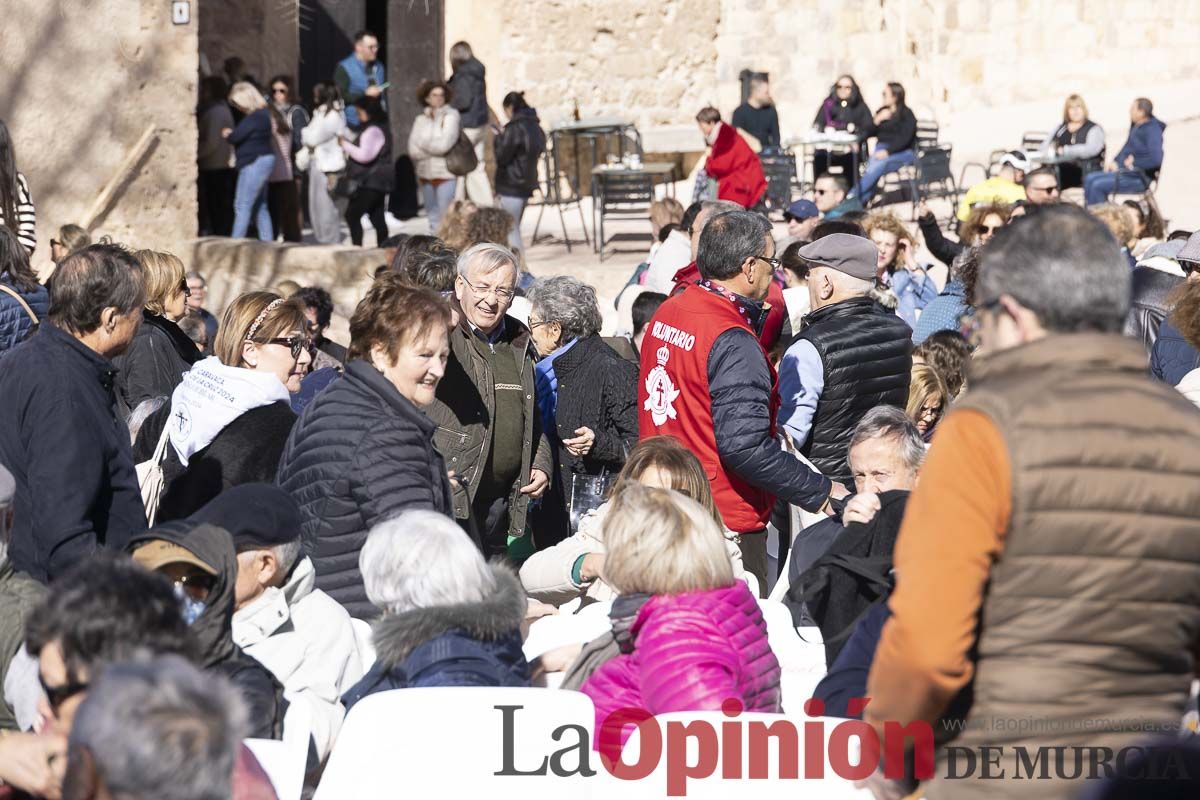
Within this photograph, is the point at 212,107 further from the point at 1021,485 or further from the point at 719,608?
the point at 1021,485

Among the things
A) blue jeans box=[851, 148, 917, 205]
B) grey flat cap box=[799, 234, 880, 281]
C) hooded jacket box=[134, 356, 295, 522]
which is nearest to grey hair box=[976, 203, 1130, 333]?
hooded jacket box=[134, 356, 295, 522]

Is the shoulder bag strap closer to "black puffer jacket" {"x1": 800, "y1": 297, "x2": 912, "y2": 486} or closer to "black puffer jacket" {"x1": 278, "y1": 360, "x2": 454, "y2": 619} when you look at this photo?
"black puffer jacket" {"x1": 278, "y1": 360, "x2": 454, "y2": 619}

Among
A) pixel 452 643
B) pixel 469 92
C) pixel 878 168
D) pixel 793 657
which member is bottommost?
pixel 793 657

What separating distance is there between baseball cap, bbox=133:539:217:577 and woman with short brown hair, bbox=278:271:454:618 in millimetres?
717

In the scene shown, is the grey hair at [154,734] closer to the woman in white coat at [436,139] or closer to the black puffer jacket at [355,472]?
the black puffer jacket at [355,472]

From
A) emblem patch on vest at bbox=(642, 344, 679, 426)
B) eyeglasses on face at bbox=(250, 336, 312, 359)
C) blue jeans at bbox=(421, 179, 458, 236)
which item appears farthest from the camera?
blue jeans at bbox=(421, 179, 458, 236)

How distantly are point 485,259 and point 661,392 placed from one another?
76 centimetres

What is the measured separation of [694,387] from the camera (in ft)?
15.8

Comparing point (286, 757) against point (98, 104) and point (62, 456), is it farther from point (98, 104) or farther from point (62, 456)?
point (98, 104)

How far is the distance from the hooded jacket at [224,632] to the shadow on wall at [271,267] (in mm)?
7002

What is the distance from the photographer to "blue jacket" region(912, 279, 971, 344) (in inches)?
261

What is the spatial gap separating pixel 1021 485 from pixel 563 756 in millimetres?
1346

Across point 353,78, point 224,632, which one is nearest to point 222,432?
point 224,632

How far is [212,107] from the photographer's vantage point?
11297 mm
